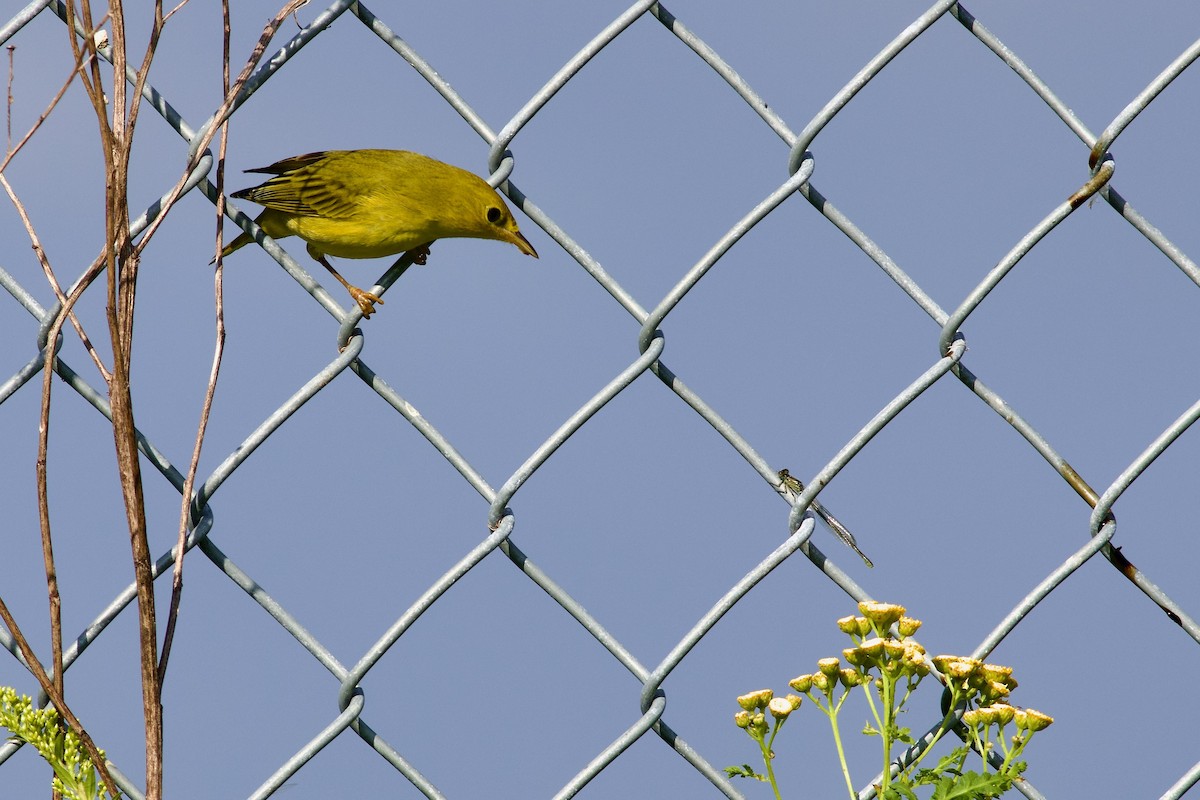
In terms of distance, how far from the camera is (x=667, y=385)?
321 cm

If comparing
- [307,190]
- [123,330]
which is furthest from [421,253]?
[123,330]

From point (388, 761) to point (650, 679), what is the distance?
0.66 m

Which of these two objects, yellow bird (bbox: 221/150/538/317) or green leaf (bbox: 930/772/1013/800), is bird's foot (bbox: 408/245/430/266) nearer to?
yellow bird (bbox: 221/150/538/317)

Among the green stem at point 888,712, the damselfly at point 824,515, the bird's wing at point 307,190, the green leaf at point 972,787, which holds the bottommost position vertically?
the green leaf at point 972,787

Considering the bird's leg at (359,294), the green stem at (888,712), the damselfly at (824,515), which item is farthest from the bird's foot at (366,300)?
the green stem at (888,712)

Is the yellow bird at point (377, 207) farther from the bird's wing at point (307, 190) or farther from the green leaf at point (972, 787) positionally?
the green leaf at point (972, 787)

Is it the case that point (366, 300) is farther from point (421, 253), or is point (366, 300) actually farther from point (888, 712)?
point (888, 712)

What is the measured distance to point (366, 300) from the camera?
339 cm

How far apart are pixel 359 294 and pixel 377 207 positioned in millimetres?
678

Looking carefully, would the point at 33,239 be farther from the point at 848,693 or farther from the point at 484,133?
the point at 848,693

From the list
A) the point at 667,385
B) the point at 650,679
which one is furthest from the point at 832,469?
the point at 650,679

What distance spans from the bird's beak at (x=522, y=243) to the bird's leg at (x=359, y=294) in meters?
0.55

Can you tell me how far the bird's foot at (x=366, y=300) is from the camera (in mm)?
3229

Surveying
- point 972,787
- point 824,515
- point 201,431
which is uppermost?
point 201,431
